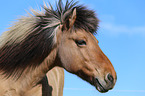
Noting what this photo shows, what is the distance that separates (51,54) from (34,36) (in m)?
0.43

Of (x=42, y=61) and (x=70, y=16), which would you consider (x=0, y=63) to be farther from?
(x=70, y=16)

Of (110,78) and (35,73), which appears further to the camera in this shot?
(35,73)

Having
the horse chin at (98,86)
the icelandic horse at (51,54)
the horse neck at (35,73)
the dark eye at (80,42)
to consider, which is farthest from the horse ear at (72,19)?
the horse chin at (98,86)

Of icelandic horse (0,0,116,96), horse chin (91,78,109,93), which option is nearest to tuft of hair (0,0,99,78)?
icelandic horse (0,0,116,96)

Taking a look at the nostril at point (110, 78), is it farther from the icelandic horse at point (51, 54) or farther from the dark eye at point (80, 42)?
the dark eye at point (80, 42)

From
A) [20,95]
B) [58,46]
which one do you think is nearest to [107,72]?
[58,46]

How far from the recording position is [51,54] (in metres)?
3.36

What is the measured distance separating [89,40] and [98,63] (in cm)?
43

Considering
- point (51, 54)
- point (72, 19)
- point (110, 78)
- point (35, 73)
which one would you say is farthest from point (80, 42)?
point (35, 73)

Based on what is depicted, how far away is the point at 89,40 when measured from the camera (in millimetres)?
3398

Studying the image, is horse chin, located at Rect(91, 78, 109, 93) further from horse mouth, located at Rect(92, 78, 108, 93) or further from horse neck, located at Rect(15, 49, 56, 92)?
horse neck, located at Rect(15, 49, 56, 92)

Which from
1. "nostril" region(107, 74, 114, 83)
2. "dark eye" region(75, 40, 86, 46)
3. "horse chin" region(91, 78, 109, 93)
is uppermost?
"dark eye" region(75, 40, 86, 46)

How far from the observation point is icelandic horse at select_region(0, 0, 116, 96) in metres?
3.29

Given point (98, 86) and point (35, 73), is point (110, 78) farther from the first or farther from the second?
point (35, 73)
